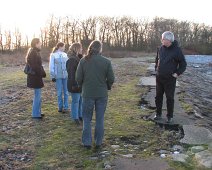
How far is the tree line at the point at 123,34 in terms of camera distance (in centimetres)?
6256

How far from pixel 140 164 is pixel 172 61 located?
3210mm

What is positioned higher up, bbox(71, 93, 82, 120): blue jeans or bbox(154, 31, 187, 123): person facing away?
bbox(154, 31, 187, 123): person facing away

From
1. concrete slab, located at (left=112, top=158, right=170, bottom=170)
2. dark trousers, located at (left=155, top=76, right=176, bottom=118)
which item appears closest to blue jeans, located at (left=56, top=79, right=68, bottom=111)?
dark trousers, located at (left=155, top=76, right=176, bottom=118)

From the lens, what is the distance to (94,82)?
7.39m

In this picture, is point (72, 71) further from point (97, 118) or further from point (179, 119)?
point (179, 119)

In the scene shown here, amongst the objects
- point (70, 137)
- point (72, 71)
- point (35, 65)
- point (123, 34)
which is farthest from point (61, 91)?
point (123, 34)

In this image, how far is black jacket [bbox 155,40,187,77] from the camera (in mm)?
9125

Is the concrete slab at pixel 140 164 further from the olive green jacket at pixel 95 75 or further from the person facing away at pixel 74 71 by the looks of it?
the person facing away at pixel 74 71

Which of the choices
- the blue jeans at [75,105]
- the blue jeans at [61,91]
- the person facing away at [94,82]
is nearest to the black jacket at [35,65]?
the blue jeans at [61,91]

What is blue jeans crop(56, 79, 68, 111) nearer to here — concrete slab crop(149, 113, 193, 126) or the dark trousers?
concrete slab crop(149, 113, 193, 126)

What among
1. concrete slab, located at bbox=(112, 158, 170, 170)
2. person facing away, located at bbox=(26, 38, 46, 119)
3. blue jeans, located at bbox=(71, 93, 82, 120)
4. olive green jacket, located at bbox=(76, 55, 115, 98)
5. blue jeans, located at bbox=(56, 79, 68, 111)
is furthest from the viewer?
blue jeans, located at bbox=(56, 79, 68, 111)

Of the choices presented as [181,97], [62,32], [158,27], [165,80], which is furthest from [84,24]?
[165,80]

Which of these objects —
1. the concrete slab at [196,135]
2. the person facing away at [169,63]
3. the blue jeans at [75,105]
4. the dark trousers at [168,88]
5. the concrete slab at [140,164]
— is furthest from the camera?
the blue jeans at [75,105]

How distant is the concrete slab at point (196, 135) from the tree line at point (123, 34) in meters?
50.4
